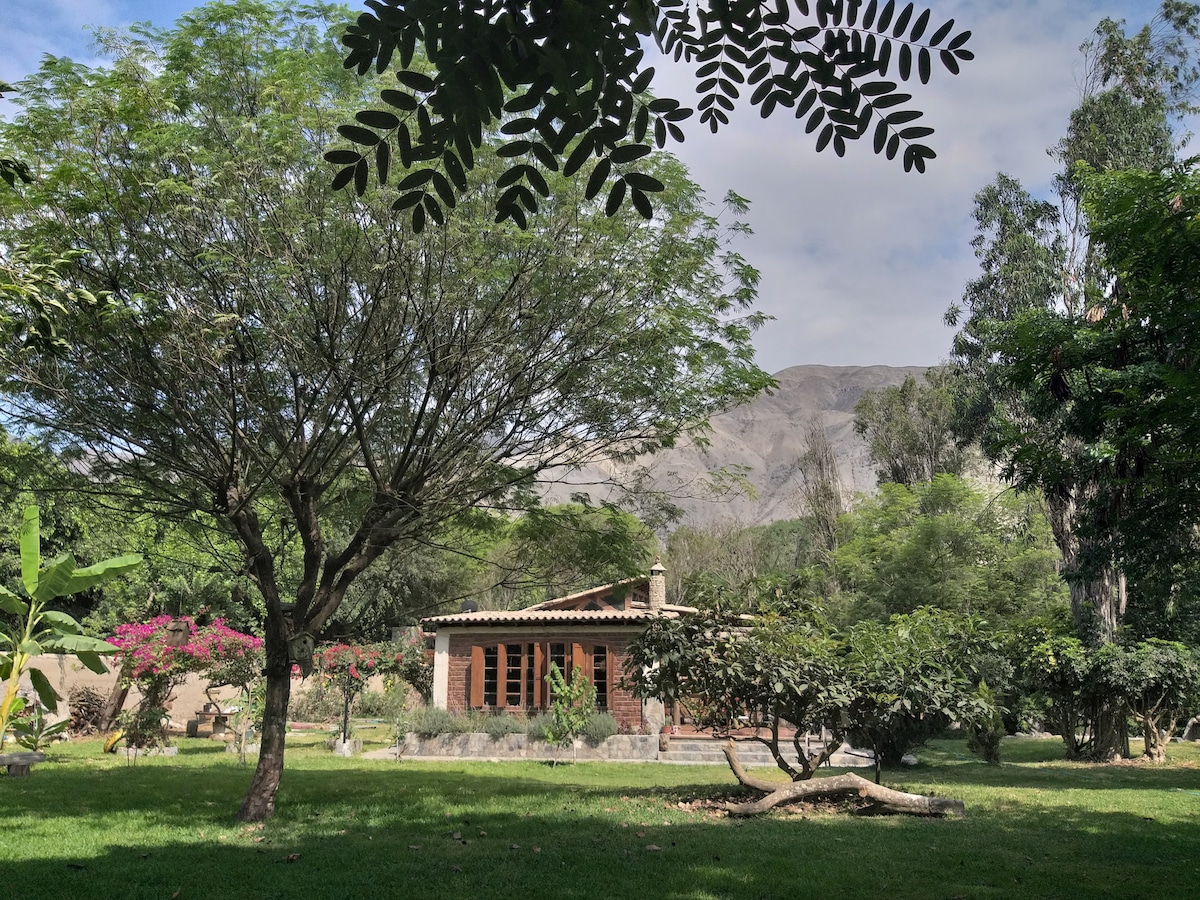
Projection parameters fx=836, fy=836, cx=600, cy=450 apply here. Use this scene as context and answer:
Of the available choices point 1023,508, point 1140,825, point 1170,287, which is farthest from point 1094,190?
point 1023,508

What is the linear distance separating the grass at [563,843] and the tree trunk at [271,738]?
301 mm

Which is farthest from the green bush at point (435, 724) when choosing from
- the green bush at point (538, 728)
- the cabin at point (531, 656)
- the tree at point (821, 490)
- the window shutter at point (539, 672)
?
the tree at point (821, 490)

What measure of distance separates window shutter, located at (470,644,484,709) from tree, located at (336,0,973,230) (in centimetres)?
1960

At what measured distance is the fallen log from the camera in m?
9.05

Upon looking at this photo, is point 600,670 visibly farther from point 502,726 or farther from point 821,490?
point 821,490

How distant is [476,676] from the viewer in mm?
21375

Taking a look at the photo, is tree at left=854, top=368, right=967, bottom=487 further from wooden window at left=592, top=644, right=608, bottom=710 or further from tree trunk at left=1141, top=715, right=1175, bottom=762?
tree trunk at left=1141, top=715, right=1175, bottom=762

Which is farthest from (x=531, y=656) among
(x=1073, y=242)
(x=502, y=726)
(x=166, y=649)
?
(x=1073, y=242)

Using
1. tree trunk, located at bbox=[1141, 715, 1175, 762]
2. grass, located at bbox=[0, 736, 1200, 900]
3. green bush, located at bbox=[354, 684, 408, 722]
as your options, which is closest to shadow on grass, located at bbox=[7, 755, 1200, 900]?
grass, located at bbox=[0, 736, 1200, 900]

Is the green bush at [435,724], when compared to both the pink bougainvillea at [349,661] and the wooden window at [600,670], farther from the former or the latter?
the wooden window at [600,670]

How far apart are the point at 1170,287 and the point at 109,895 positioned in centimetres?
898

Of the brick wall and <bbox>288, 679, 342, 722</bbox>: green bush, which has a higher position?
the brick wall

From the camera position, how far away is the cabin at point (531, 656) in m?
20.7

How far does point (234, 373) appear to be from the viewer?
29.2ft
